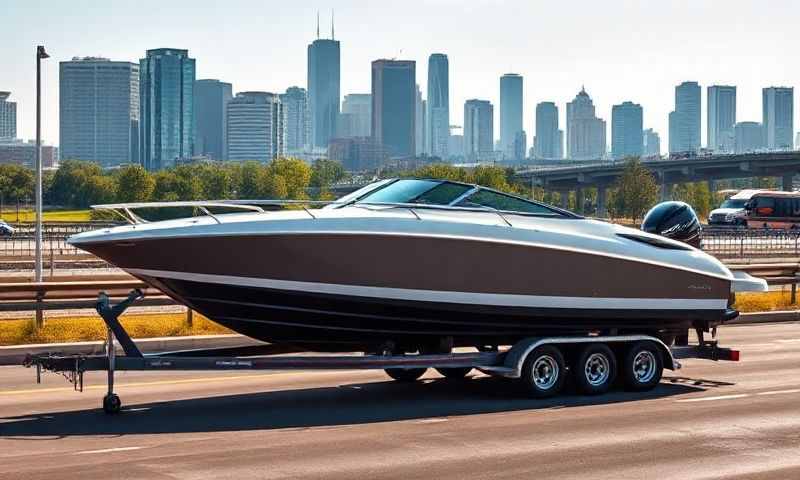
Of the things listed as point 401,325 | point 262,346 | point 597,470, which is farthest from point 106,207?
point 597,470

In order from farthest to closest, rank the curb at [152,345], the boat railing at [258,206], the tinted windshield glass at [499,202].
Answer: the curb at [152,345] < the tinted windshield glass at [499,202] < the boat railing at [258,206]

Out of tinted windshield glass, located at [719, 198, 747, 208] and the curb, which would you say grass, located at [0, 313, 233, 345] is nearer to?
the curb

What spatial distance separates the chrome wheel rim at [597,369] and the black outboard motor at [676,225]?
2640 millimetres

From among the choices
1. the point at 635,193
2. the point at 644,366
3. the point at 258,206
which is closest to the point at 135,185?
the point at 635,193

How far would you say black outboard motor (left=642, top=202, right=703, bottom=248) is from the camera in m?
17.9

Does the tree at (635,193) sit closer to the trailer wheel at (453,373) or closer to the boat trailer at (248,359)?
the trailer wheel at (453,373)

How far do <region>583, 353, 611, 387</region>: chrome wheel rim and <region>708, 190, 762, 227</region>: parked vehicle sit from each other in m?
83.2

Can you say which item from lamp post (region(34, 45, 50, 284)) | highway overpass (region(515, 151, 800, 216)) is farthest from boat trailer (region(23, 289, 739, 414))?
highway overpass (region(515, 151, 800, 216))

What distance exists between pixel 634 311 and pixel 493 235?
8.04 feet

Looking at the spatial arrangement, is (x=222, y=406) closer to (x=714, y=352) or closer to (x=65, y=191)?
(x=714, y=352)

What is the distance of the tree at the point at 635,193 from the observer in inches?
3922

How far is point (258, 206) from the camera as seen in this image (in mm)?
15750

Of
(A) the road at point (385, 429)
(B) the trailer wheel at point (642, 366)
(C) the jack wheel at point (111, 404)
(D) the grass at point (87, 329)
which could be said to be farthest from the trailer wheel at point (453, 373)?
(D) the grass at point (87, 329)

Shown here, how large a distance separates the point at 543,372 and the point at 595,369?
788mm
